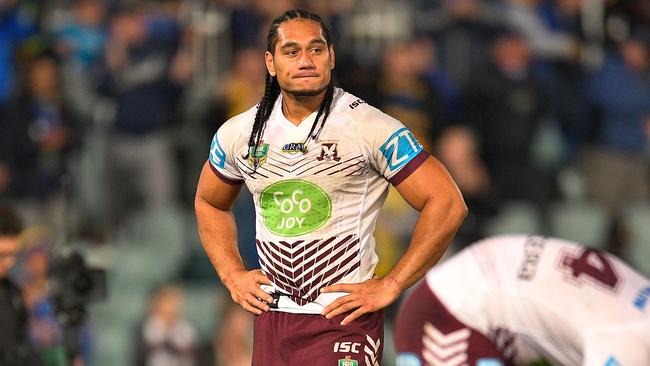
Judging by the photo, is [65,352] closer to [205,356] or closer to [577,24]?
[205,356]

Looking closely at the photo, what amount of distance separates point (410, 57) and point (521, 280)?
5474 millimetres

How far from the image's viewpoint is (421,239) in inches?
225

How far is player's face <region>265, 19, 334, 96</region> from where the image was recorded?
578 cm

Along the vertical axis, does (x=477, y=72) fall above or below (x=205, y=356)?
above

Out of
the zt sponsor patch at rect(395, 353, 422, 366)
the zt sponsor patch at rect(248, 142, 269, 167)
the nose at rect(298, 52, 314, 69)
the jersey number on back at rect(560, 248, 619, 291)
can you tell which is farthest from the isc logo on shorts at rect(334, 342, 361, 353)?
the zt sponsor patch at rect(395, 353, 422, 366)

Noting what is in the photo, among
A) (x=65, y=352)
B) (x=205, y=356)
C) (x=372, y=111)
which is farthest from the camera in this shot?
(x=205, y=356)

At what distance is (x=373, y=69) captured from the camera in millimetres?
12133

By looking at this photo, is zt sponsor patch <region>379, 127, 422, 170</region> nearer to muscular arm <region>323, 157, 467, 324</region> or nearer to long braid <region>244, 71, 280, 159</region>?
muscular arm <region>323, 157, 467, 324</region>

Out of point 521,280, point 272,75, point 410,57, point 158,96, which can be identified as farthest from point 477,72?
point 272,75

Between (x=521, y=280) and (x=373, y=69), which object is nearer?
(x=521, y=280)

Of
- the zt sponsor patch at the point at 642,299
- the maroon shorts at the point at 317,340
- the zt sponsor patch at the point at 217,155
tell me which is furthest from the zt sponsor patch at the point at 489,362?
the zt sponsor patch at the point at 217,155

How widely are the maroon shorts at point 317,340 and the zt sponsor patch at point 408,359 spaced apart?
149cm

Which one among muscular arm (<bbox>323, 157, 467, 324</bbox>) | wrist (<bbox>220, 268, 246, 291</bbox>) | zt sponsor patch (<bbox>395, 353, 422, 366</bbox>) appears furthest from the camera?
zt sponsor patch (<bbox>395, 353, 422, 366</bbox>)

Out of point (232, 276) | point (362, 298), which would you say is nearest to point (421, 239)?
point (362, 298)
